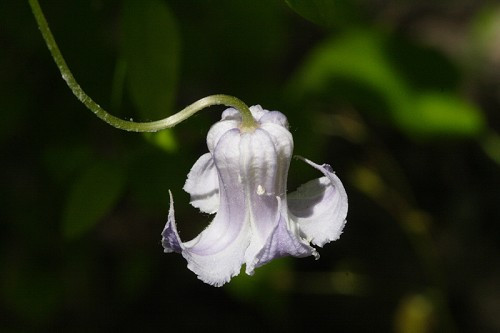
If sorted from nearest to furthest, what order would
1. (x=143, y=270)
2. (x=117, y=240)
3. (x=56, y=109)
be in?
1. (x=56, y=109)
2. (x=143, y=270)
3. (x=117, y=240)

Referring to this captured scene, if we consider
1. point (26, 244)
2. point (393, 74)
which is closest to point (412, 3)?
point (393, 74)

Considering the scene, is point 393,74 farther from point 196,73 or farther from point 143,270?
point 143,270

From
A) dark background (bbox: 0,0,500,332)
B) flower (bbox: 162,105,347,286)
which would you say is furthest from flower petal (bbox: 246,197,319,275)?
dark background (bbox: 0,0,500,332)

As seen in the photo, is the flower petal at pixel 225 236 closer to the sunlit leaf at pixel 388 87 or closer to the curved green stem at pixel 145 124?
the curved green stem at pixel 145 124

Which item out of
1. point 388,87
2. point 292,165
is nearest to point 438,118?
point 388,87

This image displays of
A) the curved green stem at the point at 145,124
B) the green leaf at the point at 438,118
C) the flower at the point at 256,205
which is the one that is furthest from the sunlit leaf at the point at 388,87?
the curved green stem at the point at 145,124

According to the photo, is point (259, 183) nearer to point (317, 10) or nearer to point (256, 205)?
point (256, 205)
